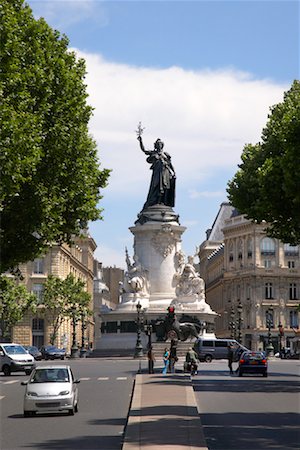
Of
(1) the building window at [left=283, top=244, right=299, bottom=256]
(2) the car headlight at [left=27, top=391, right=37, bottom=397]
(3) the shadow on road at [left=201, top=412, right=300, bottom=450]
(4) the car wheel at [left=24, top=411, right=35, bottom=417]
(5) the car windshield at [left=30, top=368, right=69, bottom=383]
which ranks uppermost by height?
(1) the building window at [left=283, top=244, right=299, bottom=256]

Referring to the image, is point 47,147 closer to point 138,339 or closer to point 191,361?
point 191,361

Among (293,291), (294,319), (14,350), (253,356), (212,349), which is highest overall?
(293,291)

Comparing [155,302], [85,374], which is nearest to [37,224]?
[85,374]

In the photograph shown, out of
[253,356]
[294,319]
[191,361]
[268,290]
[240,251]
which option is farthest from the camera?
[240,251]

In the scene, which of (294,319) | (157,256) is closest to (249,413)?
(157,256)

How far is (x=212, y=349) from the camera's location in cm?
7175

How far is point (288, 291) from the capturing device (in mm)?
132375

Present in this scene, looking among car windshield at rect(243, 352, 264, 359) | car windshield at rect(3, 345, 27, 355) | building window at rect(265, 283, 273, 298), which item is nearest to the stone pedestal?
car windshield at rect(3, 345, 27, 355)

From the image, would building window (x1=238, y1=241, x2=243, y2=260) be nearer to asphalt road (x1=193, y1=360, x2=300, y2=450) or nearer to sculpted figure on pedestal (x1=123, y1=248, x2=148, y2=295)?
sculpted figure on pedestal (x1=123, y1=248, x2=148, y2=295)

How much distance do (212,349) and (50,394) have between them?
4567 cm

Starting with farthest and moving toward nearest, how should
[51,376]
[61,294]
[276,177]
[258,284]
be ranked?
[258,284], [61,294], [276,177], [51,376]

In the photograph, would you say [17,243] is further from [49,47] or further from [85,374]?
[85,374]

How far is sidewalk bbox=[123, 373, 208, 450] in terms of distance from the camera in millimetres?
18797

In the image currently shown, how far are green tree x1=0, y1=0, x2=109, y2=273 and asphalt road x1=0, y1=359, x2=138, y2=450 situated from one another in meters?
6.28
